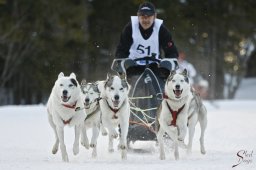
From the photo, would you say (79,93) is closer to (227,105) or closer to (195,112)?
(195,112)

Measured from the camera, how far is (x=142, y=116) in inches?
403

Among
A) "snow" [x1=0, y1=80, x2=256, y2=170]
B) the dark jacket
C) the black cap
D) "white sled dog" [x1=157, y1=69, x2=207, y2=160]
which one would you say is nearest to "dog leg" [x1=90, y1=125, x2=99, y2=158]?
"snow" [x1=0, y1=80, x2=256, y2=170]

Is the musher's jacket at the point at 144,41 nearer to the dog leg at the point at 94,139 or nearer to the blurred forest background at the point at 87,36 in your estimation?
the dog leg at the point at 94,139

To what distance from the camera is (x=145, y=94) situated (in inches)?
403

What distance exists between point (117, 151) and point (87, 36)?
17.9 metres

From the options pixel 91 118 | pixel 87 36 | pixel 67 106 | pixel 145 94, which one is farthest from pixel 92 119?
pixel 87 36

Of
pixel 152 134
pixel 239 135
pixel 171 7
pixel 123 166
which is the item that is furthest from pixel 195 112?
pixel 171 7

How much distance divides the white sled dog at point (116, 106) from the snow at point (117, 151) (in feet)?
1.02

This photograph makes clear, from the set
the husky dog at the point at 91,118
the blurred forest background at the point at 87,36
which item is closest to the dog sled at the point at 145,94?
the husky dog at the point at 91,118

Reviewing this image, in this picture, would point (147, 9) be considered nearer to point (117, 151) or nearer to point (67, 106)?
point (67, 106)

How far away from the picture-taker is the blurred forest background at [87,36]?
26766 mm

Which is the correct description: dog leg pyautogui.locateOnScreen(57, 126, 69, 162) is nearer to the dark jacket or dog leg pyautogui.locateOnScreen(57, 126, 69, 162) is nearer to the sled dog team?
the sled dog team

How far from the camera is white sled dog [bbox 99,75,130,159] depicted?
29.5 feet

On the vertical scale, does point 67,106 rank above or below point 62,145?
above
